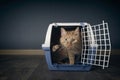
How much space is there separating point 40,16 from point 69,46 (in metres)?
1.13

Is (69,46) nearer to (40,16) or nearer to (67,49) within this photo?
(67,49)

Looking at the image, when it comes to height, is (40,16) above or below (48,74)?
above

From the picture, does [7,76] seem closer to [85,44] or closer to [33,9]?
[85,44]

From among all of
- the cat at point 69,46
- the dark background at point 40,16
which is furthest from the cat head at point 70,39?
the dark background at point 40,16

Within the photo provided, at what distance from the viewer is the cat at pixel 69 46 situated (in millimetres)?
1729

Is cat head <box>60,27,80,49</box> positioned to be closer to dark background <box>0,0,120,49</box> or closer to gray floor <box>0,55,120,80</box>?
gray floor <box>0,55,120,80</box>

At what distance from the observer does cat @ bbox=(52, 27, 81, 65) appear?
68.1 inches

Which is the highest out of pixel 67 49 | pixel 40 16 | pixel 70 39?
pixel 40 16

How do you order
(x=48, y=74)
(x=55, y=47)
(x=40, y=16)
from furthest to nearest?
(x=40, y=16), (x=55, y=47), (x=48, y=74)

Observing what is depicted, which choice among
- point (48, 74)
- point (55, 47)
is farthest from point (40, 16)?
point (48, 74)

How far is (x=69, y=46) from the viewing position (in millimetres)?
1730

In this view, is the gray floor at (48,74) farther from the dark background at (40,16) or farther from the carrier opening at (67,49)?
the dark background at (40,16)

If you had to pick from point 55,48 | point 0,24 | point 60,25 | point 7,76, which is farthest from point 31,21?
point 7,76

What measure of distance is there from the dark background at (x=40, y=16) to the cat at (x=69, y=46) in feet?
3.04
